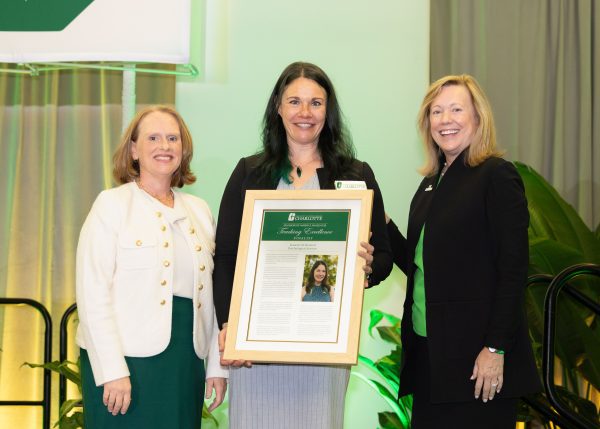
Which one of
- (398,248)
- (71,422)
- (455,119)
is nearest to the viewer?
(455,119)

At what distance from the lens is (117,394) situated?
2594mm

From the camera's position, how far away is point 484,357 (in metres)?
2.56

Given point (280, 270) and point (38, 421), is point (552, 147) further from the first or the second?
point (38, 421)

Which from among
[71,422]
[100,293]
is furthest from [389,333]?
[100,293]

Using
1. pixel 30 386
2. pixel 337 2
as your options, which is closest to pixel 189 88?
pixel 337 2

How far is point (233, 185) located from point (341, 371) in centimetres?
79

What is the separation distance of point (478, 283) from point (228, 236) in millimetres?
913

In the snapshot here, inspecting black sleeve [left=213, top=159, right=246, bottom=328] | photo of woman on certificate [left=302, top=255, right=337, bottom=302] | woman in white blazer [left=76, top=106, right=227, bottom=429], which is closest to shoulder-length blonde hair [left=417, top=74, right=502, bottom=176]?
photo of woman on certificate [left=302, top=255, right=337, bottom=302]

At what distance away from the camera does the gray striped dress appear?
2719 millimetres

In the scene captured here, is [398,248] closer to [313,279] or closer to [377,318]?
[313,279]

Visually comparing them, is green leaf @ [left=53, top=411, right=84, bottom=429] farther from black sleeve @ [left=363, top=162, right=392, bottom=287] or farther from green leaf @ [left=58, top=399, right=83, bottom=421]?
black sleeve @ [left=363, top=162, right=392, bottom=287]

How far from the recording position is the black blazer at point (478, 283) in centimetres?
258

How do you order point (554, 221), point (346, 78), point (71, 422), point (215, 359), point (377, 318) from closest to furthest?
point (215, 359) < point (71, 422) < point (554, 221) < point (377, 318) < point (346, 78)

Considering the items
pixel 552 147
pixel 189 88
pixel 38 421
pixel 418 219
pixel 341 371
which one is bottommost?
pixel 38 421
